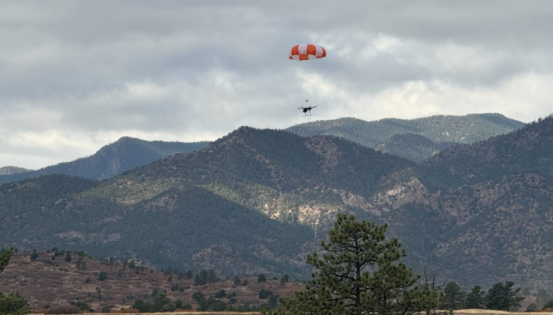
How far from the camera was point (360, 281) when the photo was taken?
165 ft

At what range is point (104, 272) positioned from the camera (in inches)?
6102

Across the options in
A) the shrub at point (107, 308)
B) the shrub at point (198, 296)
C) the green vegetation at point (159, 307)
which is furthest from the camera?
the shrub at point (198, 296)

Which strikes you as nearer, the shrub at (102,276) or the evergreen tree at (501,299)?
the evergreen tree at (501,299)

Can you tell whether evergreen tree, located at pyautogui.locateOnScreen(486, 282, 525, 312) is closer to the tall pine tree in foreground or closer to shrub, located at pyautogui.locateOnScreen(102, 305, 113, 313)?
the tall pine tree in foreground

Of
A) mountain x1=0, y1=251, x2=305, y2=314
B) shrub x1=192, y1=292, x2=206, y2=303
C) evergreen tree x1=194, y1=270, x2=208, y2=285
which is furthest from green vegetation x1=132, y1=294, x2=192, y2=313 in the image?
evergreen tree x1=194, y1=270, x2=208, y2=285

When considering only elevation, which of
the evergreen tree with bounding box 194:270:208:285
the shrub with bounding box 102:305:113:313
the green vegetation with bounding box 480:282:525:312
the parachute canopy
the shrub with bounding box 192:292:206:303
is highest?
the parachute canopy

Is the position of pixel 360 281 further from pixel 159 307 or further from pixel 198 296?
pixel 198 296

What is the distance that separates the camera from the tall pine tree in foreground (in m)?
49.7

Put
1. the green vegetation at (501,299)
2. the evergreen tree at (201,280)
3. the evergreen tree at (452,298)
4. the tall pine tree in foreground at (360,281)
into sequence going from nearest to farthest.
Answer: the tall pine tree in foreground at (360,281) < the green vegetation at (501,299) < the evergreen tree at (452,298) < the evergreen tree at (201,280)

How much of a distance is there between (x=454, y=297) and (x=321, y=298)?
55096mm

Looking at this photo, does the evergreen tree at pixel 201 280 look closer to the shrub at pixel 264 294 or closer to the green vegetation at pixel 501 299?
the shrub at pixel 264 294

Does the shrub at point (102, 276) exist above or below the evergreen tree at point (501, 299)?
above

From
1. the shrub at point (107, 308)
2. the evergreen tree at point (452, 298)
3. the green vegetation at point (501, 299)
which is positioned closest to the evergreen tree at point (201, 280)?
the shrub at point (107, 308)

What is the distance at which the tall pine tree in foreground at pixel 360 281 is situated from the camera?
163 ft
